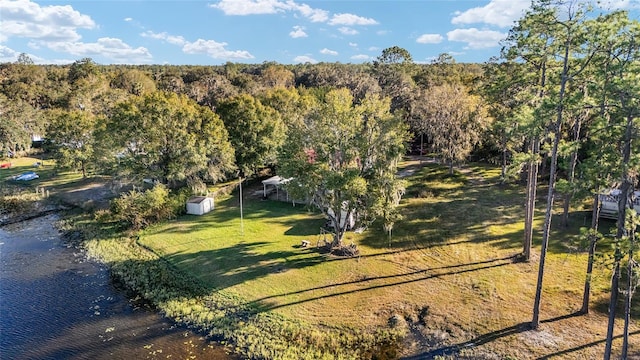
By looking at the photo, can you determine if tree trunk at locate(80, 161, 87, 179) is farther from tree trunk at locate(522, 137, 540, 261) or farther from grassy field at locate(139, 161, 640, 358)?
tree trunk at locate(522, 137, 540, 261)

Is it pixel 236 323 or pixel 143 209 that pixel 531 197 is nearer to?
pixel 236 323

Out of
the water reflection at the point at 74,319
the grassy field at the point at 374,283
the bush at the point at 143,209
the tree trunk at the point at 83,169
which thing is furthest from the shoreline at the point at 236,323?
the tree trunk at the point at 83,169

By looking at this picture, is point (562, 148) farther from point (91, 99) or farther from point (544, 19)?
point (91, 99)

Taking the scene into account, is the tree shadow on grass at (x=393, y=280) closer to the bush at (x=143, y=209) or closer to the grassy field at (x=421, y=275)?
the grassy field at (x=421, y=275)

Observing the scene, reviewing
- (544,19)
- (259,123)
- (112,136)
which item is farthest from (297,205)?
(544,19)

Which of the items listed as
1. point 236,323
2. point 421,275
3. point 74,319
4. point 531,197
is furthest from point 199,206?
point 531,197
